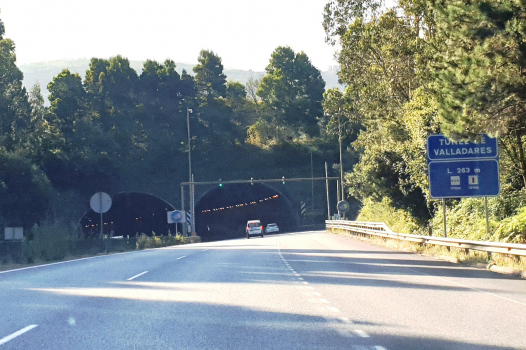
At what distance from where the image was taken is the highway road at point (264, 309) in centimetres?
799

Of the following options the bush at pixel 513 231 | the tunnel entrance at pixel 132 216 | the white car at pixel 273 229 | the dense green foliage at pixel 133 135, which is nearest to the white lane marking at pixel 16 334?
the bush at pixel 513 231

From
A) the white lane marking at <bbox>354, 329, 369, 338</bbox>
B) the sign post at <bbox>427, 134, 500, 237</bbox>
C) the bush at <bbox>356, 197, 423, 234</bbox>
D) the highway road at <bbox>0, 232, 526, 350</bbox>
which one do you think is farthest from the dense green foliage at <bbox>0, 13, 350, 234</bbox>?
the white lane marking at <bbox>354, 329, 369, 338</bbox>

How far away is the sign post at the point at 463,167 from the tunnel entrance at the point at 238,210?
174 feet

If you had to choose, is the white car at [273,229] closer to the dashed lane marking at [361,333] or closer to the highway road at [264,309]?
the highway road at [264,309]

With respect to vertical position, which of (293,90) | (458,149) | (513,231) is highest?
(293,90)

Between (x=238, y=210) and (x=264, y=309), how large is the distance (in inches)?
2998

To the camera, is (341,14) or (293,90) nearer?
(341,14)

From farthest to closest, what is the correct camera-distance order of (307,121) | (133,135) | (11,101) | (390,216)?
(307,121) → (133,135) → (11,101) → (390,216)

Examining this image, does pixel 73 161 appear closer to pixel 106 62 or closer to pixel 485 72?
pixel 106 62

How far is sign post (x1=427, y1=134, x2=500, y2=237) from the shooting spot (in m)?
21.3

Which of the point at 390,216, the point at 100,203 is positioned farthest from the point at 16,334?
the point at 390,216

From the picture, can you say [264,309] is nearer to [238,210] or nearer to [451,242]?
[451,242]

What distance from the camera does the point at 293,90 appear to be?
96.0m

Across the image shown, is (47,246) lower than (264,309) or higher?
higher
